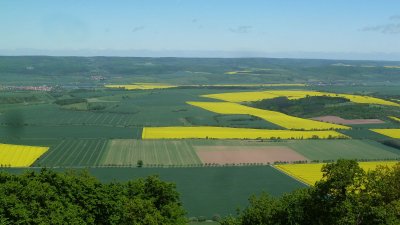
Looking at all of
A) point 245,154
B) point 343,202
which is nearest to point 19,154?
point 245,154

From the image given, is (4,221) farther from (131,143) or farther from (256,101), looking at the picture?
(256,101)

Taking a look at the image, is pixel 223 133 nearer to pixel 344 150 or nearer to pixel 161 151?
pixel 161 151

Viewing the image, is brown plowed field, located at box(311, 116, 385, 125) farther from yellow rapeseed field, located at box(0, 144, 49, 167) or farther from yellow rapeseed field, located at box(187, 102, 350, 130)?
yellow rapeseed field, located at box(0, 144, 49, 167)

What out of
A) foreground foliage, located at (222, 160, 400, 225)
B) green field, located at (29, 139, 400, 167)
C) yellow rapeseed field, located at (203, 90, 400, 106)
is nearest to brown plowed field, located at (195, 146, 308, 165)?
green field, located at (29, 139, 400, 167)

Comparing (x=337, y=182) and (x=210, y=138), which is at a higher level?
(x=337, y=182)

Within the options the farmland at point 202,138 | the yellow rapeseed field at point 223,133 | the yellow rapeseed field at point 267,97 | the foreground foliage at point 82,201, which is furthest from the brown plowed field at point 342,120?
the foreground foliage at point 82,201

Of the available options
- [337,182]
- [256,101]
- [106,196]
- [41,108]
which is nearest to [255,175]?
[106,196]

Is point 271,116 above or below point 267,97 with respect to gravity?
above
